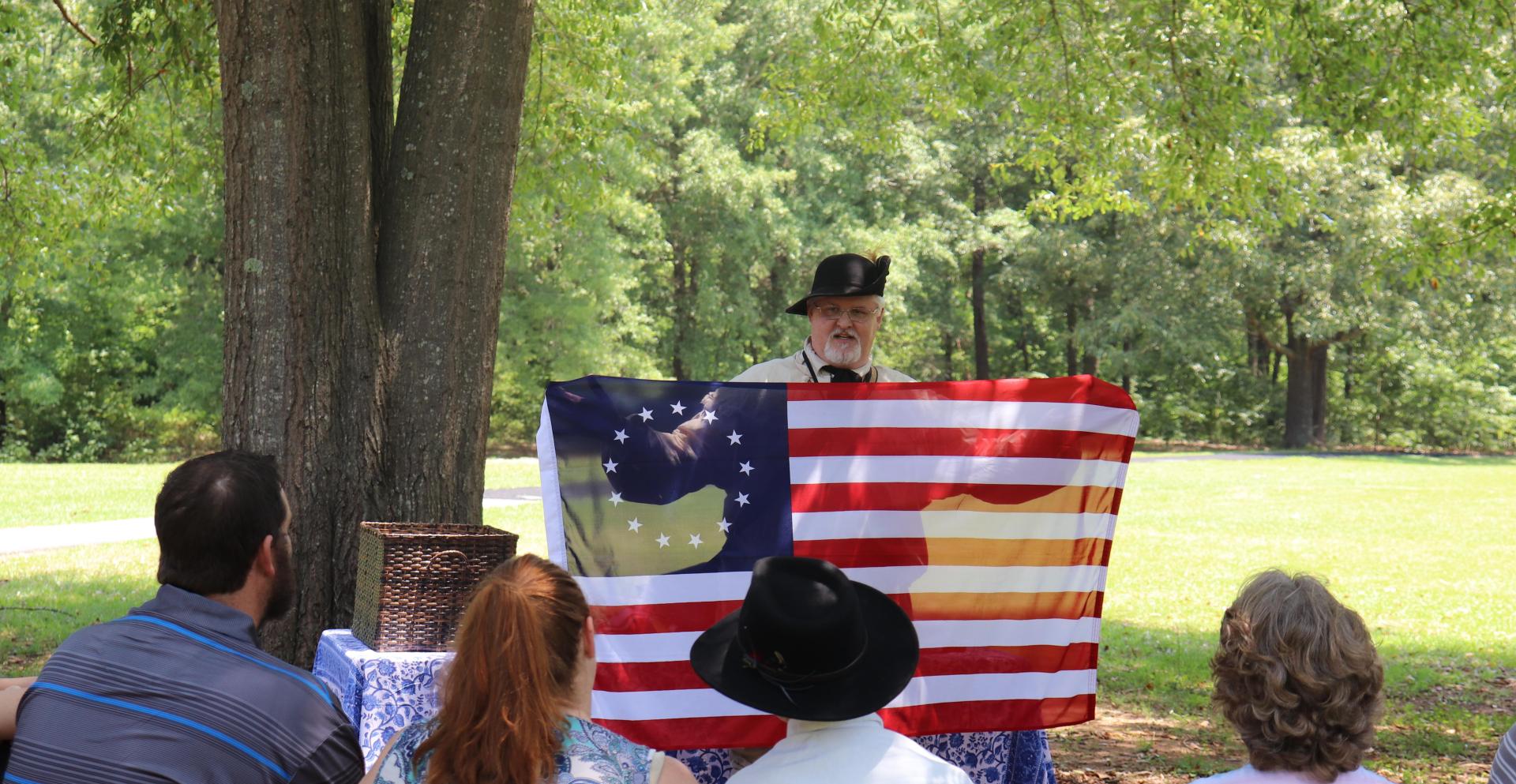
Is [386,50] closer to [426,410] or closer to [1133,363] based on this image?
[426,410]

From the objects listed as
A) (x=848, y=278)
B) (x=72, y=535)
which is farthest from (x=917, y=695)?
(x=72, y=535)

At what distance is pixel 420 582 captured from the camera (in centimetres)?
402

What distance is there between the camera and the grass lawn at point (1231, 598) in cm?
730

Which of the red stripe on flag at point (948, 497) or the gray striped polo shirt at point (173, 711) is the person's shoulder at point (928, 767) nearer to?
the gray striped polo shirt at point (173, 711)

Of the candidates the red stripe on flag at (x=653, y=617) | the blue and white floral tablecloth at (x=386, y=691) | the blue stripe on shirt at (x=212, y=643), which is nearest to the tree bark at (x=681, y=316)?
the red stripe on flag at (x=653, y=617)

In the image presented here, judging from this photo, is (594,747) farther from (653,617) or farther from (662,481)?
(662,481)

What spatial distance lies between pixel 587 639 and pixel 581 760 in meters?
0.24

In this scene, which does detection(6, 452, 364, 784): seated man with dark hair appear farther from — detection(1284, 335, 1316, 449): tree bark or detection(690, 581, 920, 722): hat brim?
detection(1284, 335, 1316, 449): tree bark

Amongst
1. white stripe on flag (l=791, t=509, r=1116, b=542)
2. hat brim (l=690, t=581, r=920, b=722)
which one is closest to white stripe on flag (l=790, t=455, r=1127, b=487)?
white stripe on flag (l=791, t=509, r=1116, b=542)

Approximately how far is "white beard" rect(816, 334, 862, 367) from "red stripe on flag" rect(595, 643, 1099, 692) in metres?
1.18

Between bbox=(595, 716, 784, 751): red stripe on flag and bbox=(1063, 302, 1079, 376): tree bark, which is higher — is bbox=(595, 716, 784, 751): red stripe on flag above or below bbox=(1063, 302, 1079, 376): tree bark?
below

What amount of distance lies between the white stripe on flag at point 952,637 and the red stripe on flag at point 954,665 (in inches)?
0.7

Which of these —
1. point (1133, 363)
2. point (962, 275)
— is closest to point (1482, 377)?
point (1133, 363)

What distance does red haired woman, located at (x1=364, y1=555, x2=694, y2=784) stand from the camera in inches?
94.1
